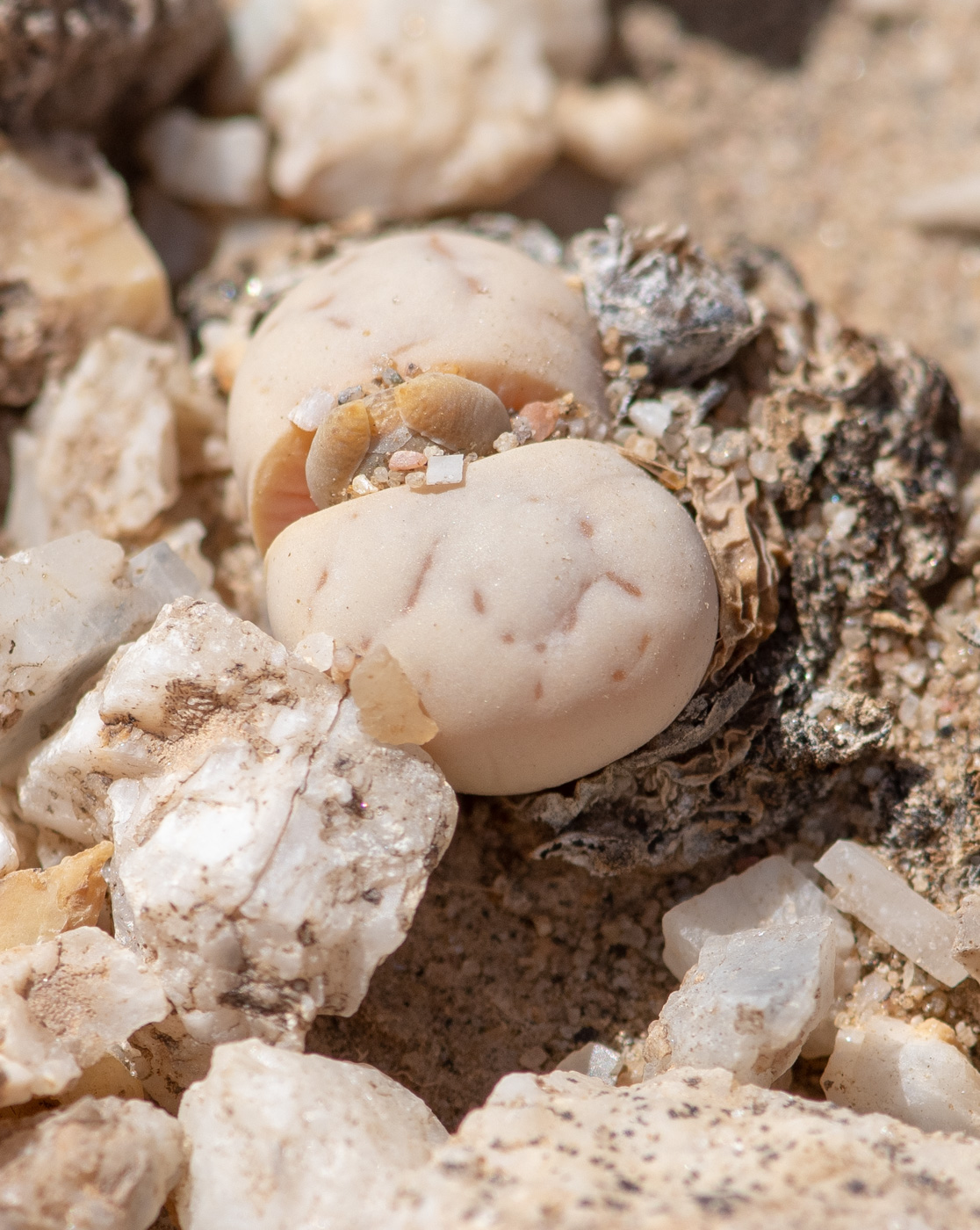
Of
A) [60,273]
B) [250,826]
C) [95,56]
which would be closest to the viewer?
[250,826]

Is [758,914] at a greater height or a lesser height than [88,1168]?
lesser

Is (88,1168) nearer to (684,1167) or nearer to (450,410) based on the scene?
(684,1167)

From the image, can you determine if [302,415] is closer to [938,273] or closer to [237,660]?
[237,660]

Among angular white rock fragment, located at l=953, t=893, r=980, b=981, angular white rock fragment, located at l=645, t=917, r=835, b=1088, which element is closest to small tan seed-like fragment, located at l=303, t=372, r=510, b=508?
angular white rock fragment, located at l=645, t=917, r=835, b=1088

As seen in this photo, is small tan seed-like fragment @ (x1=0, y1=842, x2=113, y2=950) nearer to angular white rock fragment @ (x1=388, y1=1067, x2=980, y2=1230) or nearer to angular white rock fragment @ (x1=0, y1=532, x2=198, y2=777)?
angular white rock fragment @ (x1=0, y1=532, x2=198, y2=777)

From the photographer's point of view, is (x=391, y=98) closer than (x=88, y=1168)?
No

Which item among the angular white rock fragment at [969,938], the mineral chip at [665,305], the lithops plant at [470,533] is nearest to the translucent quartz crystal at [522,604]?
the lithops plant at [470,533]

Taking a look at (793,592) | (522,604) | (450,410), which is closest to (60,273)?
(450,410)

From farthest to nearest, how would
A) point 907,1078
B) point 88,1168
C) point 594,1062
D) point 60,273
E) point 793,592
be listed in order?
1. point 60,273
2. point 793,592
3. point 594,1062
4. point 907,1078
5. point 88,1168
